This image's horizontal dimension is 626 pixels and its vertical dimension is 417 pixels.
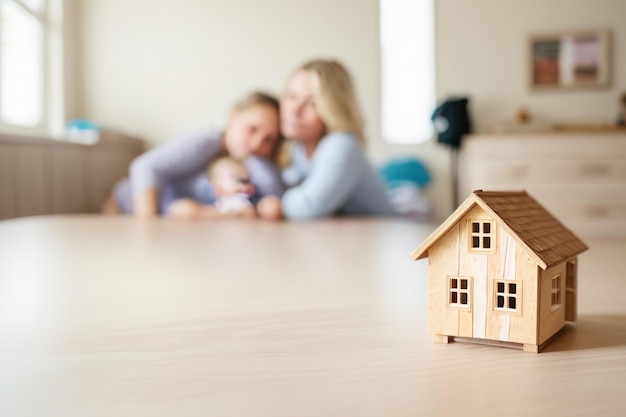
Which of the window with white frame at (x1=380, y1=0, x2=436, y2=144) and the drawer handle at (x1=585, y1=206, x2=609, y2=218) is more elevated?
the window with white frame at (x1=380, y1=0, x2=436, y2=144)

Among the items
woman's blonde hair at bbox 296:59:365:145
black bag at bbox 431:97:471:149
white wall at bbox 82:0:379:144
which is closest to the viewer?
woman's blonde hair at bbox 296:59:365:145

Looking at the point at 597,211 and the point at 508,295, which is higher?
the point at 508,295

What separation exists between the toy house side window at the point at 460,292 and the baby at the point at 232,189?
1.79 metres

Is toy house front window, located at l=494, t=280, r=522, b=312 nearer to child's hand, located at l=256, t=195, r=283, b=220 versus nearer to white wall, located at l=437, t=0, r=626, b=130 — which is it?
child's hand, located at l=256, t=195, r=283, b=220

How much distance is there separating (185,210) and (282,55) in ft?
6.61

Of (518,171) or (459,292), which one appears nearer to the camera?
(459,292)

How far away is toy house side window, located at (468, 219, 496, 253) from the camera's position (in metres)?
0.47

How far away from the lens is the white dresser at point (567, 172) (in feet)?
11.2

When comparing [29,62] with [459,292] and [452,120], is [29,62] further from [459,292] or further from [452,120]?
[459,292]

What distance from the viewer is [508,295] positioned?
453 mm

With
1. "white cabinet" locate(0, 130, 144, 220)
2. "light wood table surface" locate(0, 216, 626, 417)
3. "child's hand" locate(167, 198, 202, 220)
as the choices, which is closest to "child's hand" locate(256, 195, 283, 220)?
"child's hand" locate(167, 198, 202, 220)

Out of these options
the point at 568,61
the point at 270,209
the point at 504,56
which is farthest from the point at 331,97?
the point at 568,61

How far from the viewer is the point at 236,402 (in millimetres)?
354

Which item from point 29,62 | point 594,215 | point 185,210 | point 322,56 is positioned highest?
point 322,56
